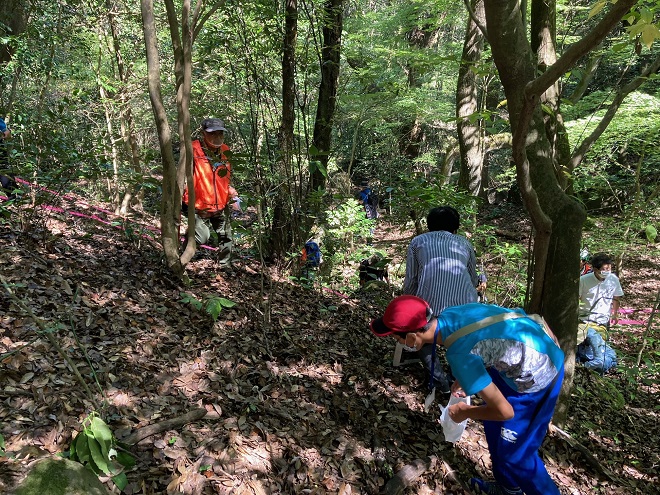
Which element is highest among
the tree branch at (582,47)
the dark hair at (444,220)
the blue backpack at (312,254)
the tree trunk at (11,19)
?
the tree trunk at (11,19)

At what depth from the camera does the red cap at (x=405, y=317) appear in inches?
95.5

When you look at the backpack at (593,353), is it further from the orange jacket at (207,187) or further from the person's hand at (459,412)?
the orange jacket at (207,187)

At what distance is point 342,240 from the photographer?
8.01 metres

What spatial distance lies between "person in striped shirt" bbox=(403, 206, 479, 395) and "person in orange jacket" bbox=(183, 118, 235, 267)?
6.70 ft

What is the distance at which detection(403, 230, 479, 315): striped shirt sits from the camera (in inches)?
141

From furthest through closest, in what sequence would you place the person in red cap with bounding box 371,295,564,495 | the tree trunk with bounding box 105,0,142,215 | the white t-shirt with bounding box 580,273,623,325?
the tree trunk with bounding box 105,0,142,215
the white t-shirt with bounding box 580,273,623,325
the person in red cap with bounding box 371,295,564,495

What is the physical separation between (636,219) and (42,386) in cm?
912

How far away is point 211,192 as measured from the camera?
4.90m

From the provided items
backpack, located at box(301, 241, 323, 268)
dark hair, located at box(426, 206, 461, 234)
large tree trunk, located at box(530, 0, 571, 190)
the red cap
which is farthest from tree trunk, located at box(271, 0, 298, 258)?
the red cap

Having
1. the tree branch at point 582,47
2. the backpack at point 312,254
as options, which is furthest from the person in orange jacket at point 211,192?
the tree branch at point 582,47

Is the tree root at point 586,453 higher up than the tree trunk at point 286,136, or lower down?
lower down

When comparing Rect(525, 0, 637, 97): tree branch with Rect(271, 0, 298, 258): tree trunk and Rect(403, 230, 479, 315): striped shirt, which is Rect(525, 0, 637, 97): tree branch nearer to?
Rect(403, 230, 479, 315): striped shirt

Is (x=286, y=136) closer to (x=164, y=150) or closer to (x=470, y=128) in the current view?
(x=164, y=150)

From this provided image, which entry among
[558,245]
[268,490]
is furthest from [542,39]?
[268,490]
